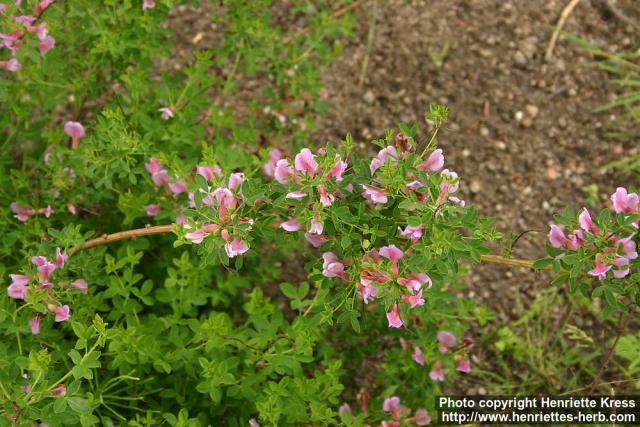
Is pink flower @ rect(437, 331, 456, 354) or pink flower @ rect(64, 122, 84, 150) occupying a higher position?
pink flower @ rect(64, 122, 84, 150)

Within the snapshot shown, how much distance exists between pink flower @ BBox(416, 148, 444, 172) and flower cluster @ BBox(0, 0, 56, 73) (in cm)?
131

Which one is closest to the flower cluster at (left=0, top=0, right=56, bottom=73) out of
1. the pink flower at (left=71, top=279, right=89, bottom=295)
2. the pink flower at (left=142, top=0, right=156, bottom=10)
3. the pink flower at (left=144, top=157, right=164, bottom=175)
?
the pink flower at (left=142, top=0, right=156, bottom=10)

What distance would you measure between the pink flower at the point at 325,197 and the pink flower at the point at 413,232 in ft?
0.68

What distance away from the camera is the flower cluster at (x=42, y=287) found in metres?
2.11

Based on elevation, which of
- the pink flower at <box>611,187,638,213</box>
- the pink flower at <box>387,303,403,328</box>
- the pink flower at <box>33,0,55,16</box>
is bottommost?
the pink flower at <box>387,303,403,328</box>

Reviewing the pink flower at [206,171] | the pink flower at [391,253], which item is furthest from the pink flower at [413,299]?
the pink flower at [206,171]

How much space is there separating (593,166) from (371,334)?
171 centimetres

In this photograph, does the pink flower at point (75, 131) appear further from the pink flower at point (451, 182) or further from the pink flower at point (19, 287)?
the pink flower at point (451, 182)

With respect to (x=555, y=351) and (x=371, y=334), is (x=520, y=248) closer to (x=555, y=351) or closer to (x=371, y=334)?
(x=555, y=351)

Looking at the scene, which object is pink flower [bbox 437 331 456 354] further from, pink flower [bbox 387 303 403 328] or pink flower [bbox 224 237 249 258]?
pink flower [bbox 224 237 249 258]

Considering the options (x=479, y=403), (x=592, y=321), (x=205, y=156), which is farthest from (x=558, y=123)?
(x=205, y=156)

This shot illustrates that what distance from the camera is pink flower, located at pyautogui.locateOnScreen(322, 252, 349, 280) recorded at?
6.35 feet

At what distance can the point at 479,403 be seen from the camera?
342 centimetres

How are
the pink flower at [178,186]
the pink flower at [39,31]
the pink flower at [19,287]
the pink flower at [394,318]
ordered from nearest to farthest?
1. the pink flower at [394,318]
2. the pink flower at [19,287]
3. the pink flower at [39,31]
4. the pink flower at [178,186]
